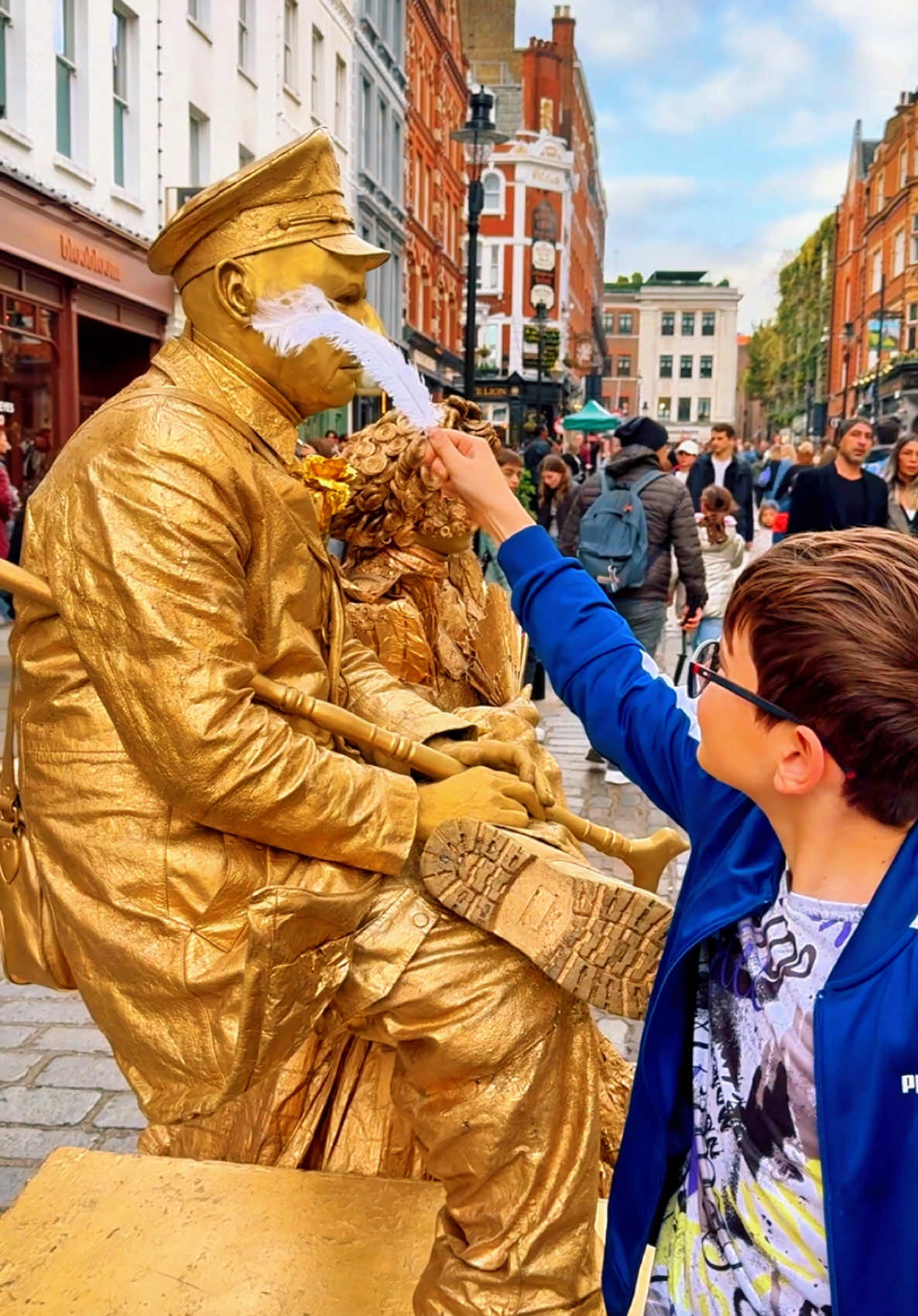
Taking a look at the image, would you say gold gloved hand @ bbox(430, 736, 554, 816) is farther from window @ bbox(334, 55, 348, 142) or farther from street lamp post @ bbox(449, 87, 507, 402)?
window @ bbox(334, 55, 348, 142)

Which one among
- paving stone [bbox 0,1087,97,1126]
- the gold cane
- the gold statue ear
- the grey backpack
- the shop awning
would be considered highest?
the shop awning

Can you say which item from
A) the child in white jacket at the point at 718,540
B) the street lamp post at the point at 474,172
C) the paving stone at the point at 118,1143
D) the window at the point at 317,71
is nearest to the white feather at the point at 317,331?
the paving stone at the point at 118,1143

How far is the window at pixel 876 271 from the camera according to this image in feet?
189

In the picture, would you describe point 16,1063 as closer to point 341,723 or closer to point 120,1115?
point 120,1115

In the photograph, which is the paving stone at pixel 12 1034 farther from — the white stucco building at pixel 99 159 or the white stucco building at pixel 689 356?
the white stucco building at pixel 689 356

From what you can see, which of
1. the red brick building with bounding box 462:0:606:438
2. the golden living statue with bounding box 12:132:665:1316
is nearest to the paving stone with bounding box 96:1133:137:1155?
the golden living statue with bounding box 12:132:665:1316

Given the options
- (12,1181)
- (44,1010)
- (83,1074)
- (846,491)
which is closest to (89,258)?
(846,491)

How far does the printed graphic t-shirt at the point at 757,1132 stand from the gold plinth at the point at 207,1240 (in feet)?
3.14

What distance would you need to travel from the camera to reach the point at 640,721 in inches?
72.6

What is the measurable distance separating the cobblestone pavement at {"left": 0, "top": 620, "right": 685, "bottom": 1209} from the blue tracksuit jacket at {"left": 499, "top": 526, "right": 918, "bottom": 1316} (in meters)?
2.11

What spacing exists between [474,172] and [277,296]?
43.8 feet

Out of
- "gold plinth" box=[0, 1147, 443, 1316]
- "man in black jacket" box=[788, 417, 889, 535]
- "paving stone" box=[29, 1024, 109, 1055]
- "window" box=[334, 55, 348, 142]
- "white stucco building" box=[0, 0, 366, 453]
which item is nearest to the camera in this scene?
"gold plinth" box=[0, 1147, 443, 1316]

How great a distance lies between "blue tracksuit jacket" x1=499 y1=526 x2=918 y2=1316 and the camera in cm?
123

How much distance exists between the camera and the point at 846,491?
23.9 feet
